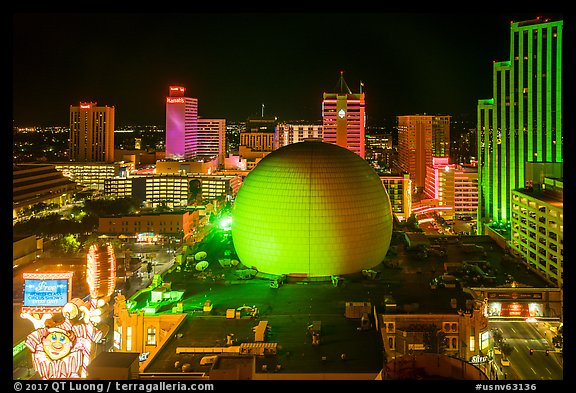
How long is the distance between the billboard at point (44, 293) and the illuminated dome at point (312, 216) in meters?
8.06

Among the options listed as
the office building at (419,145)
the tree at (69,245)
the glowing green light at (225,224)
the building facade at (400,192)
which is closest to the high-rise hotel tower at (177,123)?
the office building at (419,145)

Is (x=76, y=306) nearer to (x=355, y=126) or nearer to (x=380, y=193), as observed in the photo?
(x=380, y=193)

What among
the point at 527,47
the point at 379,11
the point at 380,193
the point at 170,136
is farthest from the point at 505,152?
the point at 170,136

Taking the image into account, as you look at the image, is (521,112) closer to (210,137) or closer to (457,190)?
(457,190)

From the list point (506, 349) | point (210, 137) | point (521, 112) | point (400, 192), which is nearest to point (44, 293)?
point (506, 349)

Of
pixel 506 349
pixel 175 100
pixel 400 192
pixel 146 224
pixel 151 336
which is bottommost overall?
pixel 506 349

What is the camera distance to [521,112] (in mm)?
29656

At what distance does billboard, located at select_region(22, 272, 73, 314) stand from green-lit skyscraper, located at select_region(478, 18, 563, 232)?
24.6 meters

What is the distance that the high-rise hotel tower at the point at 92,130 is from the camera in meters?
56.2

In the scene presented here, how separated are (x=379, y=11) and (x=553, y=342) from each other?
45.3ft

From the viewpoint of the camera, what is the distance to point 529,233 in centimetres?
2212

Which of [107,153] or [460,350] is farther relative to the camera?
[107,153]

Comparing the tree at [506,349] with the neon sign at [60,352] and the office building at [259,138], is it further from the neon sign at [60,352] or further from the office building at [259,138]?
the office building at [259,138]

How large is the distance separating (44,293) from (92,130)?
4635 centimetres
